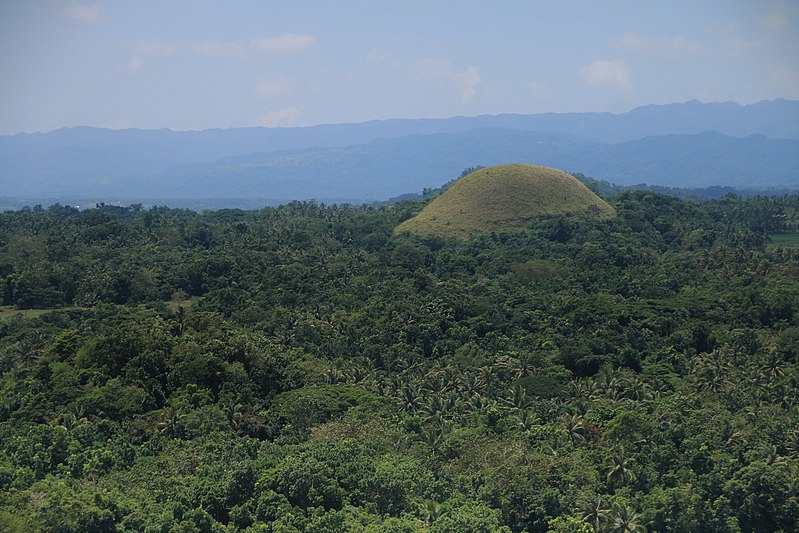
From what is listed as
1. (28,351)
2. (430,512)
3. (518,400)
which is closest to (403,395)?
(518,400)

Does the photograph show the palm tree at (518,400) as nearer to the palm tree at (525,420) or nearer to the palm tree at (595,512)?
the palm tree at (525,420)

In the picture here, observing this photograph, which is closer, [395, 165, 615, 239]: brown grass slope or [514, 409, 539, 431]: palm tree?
[514, 409, 539, 431]: palm tree

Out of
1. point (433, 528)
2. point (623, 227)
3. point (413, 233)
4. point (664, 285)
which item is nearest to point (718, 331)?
point (664, 285)

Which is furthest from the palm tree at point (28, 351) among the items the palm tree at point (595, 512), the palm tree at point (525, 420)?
the palm tree at point (595, 512)

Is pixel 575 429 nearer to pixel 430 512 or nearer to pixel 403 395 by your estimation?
pixel 403 395

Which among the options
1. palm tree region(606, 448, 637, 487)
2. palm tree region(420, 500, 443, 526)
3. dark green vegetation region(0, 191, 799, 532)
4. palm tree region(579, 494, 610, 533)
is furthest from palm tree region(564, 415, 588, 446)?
palm tree region(420, 500, 443, 526)

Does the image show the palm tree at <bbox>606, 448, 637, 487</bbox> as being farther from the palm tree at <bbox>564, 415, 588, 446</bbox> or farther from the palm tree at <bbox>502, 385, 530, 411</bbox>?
the palm tree at <bbox>502, 385, 530, 411</bbox>
